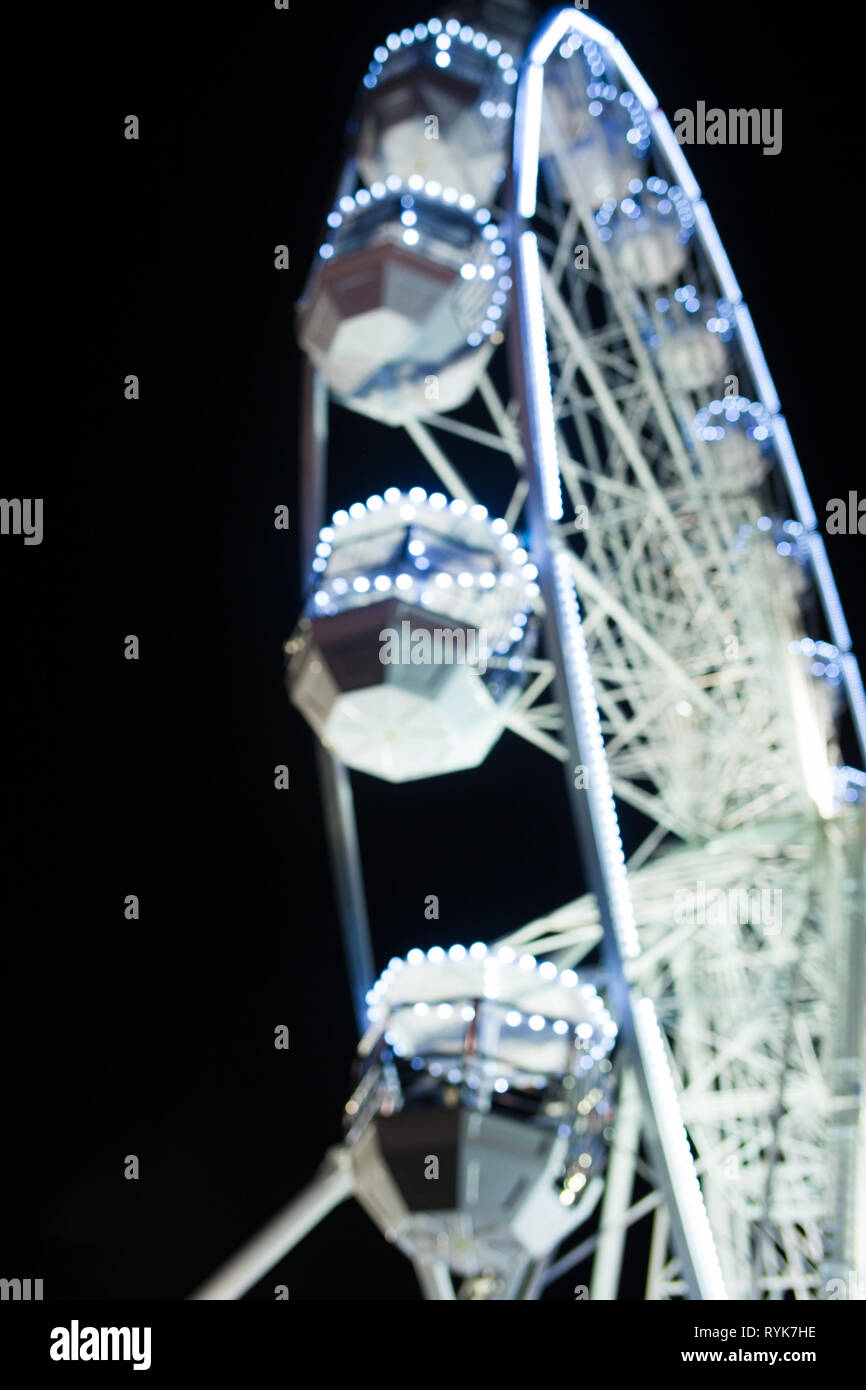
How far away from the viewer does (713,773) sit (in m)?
11.9

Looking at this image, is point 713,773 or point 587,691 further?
point 713,773

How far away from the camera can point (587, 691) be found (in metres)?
8.84

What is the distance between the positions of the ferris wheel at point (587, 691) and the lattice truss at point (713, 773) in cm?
3

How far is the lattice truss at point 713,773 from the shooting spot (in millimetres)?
10414

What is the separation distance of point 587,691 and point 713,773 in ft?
10.9

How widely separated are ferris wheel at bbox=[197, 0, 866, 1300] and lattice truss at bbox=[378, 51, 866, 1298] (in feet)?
0.11

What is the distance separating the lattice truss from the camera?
1041 cm

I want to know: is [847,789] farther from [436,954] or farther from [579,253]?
[579,253]

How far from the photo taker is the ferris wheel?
875 centimetres

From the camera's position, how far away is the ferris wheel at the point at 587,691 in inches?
344

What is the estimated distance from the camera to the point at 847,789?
37.0ft
